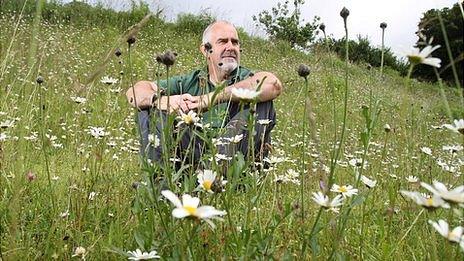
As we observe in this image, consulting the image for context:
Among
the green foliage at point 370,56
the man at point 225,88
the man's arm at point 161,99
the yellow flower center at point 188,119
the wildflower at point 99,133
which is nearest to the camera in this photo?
the yellow flower center at point 188,119

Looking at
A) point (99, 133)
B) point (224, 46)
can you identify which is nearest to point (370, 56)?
point (224, 46)

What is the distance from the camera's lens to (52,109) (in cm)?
356

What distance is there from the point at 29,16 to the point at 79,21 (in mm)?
627

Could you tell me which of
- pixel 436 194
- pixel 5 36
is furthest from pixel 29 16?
pixel 436 194

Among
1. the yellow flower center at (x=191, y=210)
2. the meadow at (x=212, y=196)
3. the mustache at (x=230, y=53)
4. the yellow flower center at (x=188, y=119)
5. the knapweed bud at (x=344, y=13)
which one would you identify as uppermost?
the knapweed bud at (x=344, y=13)

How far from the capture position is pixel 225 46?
10.4 ft

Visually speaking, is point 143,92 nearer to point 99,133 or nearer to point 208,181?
point 99,133

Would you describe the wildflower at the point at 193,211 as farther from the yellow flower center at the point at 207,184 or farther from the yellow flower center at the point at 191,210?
the yellow flower center at the point at 207,184

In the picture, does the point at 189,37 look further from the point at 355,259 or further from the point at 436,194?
the point at 436,194

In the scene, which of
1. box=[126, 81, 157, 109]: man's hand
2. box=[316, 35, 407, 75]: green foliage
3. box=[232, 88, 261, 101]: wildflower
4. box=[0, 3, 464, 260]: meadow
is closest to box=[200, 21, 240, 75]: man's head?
box=[126, 81, 157, 109]: man's hand

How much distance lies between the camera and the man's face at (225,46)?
314 cm

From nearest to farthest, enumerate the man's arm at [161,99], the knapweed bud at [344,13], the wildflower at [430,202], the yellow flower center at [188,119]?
the wildflower at [430,202]
the knapweed bud at [344,13]
the yellow flower center at [188,119]
the man's arm at [161,99]

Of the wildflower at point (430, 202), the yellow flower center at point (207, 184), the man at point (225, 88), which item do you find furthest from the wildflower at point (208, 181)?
the man at point (225, 88)

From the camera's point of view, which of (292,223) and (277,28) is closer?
(292,223)
